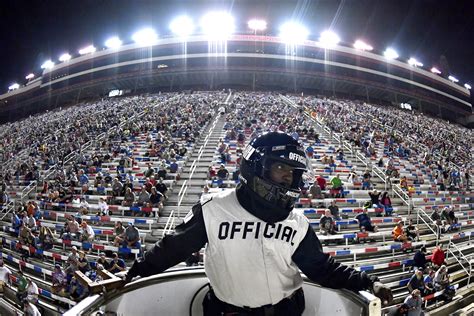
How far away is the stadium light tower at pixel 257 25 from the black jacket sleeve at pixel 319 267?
172 feet

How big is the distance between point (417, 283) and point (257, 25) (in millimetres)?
49567

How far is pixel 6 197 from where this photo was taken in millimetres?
12875

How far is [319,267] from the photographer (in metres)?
1.82

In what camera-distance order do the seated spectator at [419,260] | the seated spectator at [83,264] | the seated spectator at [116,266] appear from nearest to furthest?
1. the seated spectator at [116,266]
2. the seated spectator at [83,264]
3. the seated spectator at [419,260]

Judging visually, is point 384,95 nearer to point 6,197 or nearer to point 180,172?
point 180,172

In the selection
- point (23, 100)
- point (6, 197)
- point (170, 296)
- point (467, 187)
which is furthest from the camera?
point (23, 100)

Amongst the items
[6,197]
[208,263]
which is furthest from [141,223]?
[208,263]

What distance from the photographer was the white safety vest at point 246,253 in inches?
65.7

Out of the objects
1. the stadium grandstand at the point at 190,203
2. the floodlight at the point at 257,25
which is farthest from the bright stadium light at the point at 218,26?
the stadium grandstand at the point at 190,203

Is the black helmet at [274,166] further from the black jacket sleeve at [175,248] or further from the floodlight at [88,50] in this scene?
the floodlight at [88,50]

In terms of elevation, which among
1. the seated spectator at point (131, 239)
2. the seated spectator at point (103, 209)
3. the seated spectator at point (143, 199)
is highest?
the seated spectator at point (143, 199)

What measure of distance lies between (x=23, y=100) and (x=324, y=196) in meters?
63.0

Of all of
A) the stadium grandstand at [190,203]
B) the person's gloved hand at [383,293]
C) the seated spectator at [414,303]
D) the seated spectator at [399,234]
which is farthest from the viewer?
the seated spectator at [399,234]

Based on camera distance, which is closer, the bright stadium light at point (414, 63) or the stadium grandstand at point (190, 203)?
the stadium grandstand at point (190, 203)
